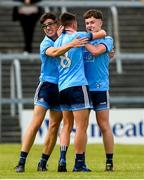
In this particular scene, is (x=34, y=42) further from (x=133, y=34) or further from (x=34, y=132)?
(x=34, y=132)

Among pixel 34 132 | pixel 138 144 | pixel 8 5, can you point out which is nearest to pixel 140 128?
pixel 138 144

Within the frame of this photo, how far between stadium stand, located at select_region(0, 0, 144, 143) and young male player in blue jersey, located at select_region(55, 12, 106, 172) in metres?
11.5

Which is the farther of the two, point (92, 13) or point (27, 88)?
point (27, 88)

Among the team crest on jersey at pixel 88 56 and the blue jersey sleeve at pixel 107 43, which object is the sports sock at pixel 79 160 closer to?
the team crest on jersey at pixel 88 56

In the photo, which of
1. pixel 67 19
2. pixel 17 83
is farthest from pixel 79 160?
pixel 17 83

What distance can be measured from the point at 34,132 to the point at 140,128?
1045 cm

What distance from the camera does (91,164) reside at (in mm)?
18641

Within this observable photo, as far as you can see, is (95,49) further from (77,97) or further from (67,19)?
(77,97)

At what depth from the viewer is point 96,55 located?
53.6 ft

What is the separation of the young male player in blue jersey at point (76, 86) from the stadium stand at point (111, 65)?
37.6ft

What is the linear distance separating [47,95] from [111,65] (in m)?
13.6

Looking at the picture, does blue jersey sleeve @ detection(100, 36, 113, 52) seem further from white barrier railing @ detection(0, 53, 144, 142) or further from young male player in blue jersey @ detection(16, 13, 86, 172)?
white barrier railing @ detection(0, 53, 144, 142)

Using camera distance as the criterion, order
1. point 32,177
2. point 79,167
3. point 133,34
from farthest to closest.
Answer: point 133,34
point 79,167
point 32,177

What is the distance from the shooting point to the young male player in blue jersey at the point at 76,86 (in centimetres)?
1619
